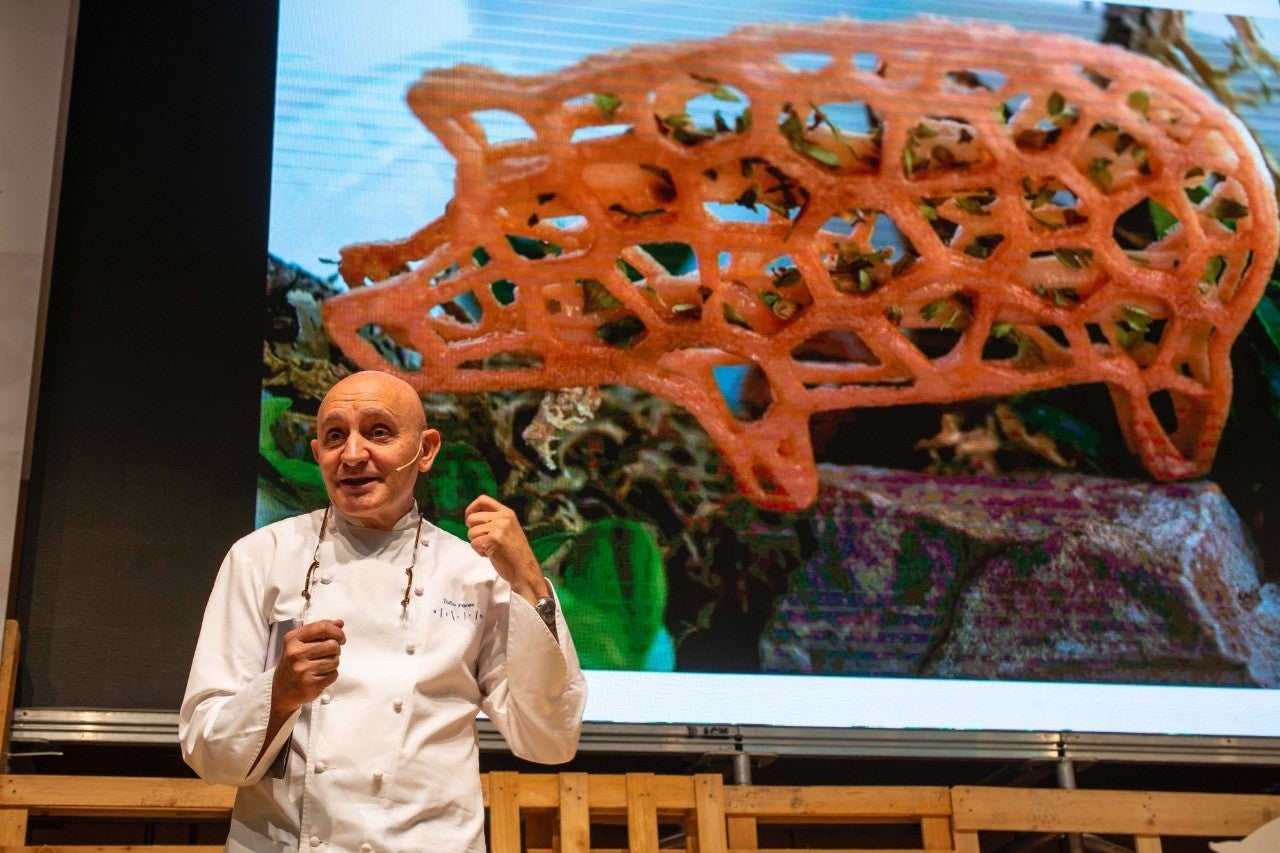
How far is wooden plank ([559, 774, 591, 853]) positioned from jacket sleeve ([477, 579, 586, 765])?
3.65 ft

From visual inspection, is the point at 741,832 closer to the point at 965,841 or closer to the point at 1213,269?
the point at 965,841

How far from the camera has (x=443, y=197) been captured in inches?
152

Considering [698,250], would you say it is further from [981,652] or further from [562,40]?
[981,652]

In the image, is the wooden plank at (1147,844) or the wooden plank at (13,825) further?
the wooden plank at (1147,844)

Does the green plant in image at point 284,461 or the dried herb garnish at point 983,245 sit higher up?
the dried herb garnish at point 983,245

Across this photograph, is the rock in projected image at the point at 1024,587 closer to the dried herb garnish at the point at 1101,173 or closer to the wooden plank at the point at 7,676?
the dried herb garnish at the point at 1101,173

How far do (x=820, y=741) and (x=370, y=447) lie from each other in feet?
5.91

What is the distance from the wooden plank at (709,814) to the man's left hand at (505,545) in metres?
1.43

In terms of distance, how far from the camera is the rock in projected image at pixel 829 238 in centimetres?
380

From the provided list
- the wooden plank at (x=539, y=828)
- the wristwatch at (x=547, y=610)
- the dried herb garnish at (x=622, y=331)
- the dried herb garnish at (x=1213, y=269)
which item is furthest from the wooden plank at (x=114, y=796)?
the dried herb garnish at (x=1213, y=269)

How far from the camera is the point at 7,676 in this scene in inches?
127

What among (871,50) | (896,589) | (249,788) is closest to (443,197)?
(871,50)

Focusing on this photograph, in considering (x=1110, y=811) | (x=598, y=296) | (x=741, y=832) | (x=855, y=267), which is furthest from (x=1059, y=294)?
(x=741, y=832)

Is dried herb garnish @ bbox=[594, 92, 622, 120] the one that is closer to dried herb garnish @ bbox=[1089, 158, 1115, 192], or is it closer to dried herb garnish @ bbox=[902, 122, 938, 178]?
dried herb garnish @ bbox=[902, 122, 938, 178]
